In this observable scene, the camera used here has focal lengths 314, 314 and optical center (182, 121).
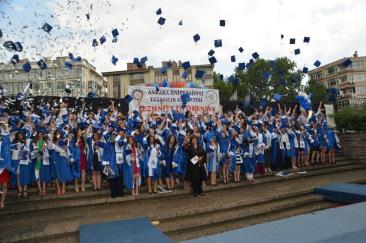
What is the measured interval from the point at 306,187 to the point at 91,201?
20.4 ft

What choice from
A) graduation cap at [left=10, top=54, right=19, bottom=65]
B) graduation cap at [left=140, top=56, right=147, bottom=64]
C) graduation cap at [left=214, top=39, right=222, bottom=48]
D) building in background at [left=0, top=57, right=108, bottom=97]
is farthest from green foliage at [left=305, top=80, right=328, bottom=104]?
graduation cap at [left=10, top=54, right=19, bottom=65]

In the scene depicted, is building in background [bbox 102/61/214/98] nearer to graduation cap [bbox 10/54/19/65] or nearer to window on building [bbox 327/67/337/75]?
window on building [bbox 327/67/337/75]

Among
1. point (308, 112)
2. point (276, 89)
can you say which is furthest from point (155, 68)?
point (308, 112)

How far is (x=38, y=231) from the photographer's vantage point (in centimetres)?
576

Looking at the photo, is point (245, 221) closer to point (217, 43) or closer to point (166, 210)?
point (166, 210)

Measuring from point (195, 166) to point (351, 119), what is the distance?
1077cm

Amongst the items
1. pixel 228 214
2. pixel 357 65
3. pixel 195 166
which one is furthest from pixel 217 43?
pixel 357 65

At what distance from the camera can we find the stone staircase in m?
6.08

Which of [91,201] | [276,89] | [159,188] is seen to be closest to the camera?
[91,201]

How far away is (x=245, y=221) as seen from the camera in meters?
7.27

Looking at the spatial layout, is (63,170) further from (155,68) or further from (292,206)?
(155,68)

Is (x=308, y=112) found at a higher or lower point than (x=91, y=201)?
higher

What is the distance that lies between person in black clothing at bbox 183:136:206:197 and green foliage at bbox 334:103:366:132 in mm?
10361

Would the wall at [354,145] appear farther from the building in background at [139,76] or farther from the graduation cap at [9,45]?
the building in background at [139,76]
